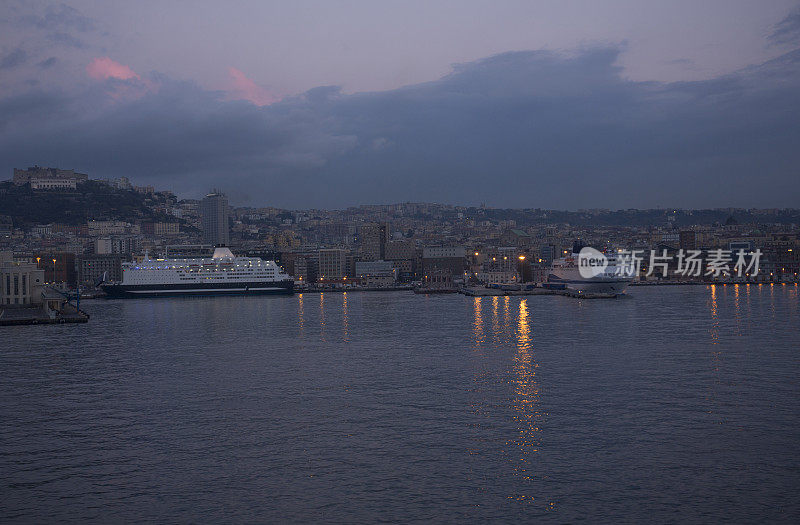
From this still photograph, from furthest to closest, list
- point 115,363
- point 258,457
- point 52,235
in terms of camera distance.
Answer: point 52,235 → point 115,363 → point 258,457

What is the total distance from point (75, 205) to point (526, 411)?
13433cm

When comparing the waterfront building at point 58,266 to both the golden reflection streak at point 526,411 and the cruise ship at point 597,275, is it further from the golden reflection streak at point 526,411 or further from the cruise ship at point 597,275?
the golden reflection streak at point 526,411

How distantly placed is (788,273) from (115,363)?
93552 millimetres

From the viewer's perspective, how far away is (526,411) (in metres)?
14.3

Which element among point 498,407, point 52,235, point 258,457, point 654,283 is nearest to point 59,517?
point 258,457

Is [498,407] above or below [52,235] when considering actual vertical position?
below

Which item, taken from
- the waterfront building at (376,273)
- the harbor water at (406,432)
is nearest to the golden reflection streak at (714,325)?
the harbor water at (406,432)

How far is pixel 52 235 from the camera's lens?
114 metres

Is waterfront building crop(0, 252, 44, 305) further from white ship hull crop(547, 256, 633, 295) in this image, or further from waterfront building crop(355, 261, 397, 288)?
waterfront building crop(355, 261, 397, 288)

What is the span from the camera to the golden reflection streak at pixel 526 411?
10828 mm

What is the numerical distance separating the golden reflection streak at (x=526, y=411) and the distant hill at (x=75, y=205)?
117 meters

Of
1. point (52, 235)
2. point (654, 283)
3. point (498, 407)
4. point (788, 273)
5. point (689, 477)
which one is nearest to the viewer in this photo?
point (689, 477)

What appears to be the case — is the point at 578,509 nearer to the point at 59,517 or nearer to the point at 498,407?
the point at 498,407

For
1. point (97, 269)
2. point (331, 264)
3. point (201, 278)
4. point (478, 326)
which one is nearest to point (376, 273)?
point (331, 264)
